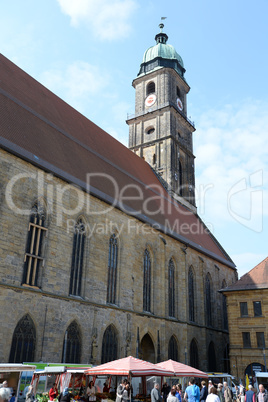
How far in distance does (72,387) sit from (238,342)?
604 inches

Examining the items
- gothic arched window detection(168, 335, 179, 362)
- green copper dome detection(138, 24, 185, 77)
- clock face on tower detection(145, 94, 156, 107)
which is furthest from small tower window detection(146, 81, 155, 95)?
gothic arched window detection(168, 335, 179, 362)

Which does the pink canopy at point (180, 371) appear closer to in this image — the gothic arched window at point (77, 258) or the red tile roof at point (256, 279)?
the gothic arched window at point (77, 258)

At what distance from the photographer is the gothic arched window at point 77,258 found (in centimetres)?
1905

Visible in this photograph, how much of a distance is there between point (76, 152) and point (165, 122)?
18177 millimetres

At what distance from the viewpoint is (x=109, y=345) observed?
66.0ft

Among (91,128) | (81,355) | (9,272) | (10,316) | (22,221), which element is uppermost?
(91,128)

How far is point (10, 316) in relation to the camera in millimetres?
15453

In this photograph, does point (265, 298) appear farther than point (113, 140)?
No

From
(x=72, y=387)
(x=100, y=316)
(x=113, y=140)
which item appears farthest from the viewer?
(x=113, y=140)

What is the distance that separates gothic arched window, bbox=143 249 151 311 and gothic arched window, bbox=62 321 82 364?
6363 millimetres

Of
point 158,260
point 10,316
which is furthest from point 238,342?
point 10,316

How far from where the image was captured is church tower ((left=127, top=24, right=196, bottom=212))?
38.2 metres

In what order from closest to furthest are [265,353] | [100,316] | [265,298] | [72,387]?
[72,387]
[100,316]
[265,353]
[265,298]

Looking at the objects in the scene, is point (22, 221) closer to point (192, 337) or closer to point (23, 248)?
point (23, 248)
